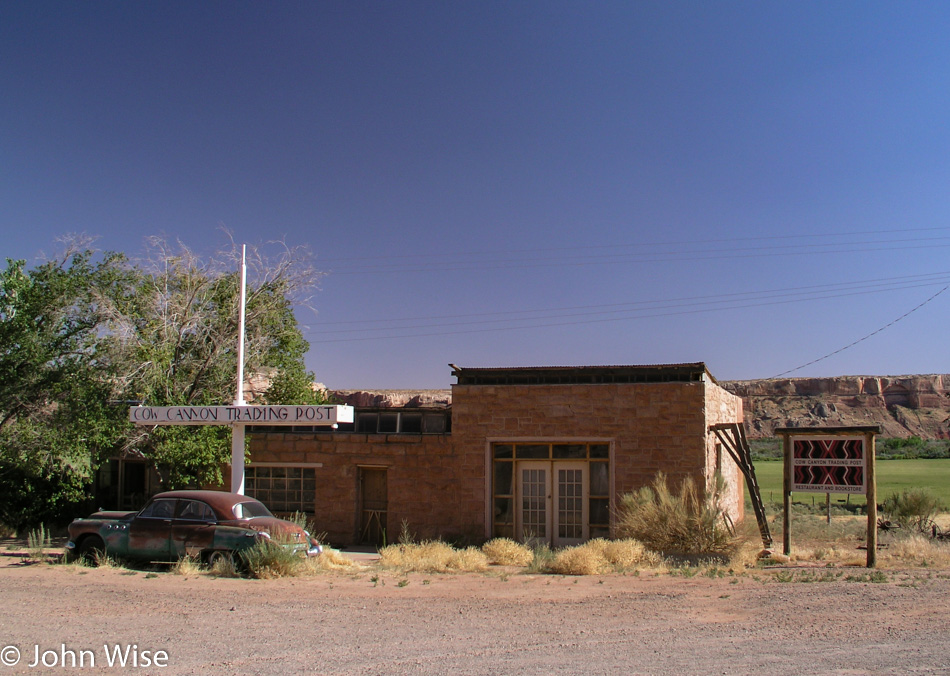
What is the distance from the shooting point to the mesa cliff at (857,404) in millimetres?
70750

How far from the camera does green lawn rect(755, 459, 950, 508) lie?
33.2m

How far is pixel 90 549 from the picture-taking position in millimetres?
13070

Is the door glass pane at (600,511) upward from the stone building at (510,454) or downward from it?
downward

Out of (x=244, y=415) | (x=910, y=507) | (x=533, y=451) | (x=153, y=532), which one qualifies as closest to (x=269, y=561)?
(x=153, y=532)

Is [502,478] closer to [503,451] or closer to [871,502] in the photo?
[503,451]

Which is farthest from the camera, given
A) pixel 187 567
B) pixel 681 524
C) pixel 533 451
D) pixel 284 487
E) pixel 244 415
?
pixel 284 487

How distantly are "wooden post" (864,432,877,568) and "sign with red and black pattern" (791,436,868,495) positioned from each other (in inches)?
4.3

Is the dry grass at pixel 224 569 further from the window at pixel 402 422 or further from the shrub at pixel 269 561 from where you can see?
the window at pixel 402 422

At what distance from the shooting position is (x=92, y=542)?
13.1 meters

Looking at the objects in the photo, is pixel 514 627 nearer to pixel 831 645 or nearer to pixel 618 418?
pixel 831 645

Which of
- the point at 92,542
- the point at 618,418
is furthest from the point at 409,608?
the point at 618,418

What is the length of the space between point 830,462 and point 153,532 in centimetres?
1139

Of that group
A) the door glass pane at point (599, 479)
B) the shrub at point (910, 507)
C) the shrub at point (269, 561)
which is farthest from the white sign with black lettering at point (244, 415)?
the shrub at point (910, 507)

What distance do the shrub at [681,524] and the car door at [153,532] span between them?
799 cm
